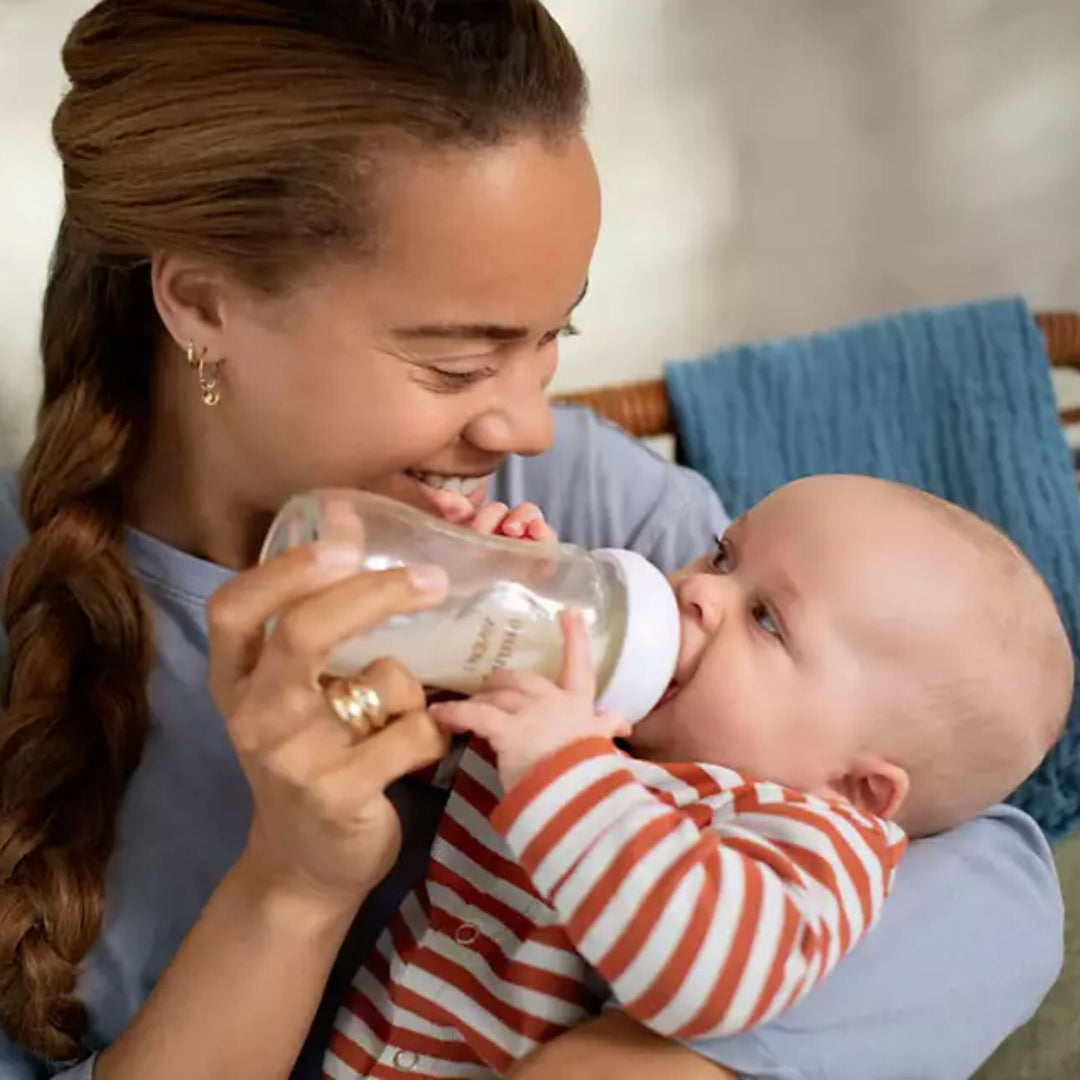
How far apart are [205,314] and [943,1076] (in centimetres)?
75

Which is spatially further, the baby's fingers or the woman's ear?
the woman's ear

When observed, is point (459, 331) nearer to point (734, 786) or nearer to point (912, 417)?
point (734, 786)

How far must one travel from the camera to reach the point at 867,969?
94 cm

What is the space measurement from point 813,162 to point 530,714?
4.27 ft

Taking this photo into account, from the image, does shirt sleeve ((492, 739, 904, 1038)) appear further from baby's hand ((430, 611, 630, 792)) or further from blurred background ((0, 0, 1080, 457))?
blurred background ((0, 0, 1080, 457))

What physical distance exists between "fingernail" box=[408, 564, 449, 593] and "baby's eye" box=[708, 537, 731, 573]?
33 cm

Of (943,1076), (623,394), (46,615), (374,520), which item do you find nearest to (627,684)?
(374,520)

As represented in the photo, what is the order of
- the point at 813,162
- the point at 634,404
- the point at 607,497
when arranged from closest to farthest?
1. the point at 607,497
2. the point at 634,404
3. the point at 813,162

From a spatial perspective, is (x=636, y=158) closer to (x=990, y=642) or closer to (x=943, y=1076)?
(x=990, y=642)

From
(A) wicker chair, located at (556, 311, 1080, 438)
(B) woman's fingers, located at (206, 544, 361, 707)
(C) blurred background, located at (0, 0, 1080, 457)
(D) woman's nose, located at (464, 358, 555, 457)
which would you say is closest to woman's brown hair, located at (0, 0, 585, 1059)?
A: (D) woman's nose, located at (464, 358, 555, 457)

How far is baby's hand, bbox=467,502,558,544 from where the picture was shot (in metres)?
1.02

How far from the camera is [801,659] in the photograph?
1.00 meters

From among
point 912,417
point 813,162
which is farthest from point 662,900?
point 813,162

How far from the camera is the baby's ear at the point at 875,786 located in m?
1.00
